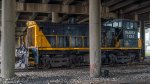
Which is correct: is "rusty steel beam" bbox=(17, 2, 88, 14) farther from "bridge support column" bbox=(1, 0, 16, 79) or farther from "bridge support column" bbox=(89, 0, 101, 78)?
"bridge support column" bbox=(89, 0, 101, 78)

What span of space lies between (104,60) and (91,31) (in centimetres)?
823

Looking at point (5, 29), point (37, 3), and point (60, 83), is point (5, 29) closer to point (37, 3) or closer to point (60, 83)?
point (60, 83)

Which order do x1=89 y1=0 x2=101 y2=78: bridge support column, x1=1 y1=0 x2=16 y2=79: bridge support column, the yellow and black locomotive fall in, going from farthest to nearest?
the yellow and black locomotive → x1=89 y1=0 x2=101 y2=78: bridge support column → x1=1 y1=0 x2=16 y2=79: bridge support column

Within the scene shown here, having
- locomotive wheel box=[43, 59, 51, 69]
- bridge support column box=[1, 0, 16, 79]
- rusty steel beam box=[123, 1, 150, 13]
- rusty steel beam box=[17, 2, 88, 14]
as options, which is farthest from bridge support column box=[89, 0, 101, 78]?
rusty steel beam box=[123, 1, 150, 13]

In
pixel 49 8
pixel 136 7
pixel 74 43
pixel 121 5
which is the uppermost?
pixel 121 5

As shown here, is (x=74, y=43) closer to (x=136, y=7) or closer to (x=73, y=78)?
(x=73, y=78)

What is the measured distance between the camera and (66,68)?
22391 millimetres

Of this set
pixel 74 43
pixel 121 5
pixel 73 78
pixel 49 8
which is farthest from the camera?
pixel 121 5

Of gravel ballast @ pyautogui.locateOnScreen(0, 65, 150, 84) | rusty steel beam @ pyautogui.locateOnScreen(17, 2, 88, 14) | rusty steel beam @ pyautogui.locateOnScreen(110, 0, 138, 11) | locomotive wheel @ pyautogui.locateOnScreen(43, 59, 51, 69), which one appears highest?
rusty steel beam @ pyautogui.locateOnScreen(110, 0, 138, 11)

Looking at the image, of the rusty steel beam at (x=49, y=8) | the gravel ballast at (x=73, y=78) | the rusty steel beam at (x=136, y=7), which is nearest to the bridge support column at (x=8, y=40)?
the gravel ballast at (x=73, y=78)

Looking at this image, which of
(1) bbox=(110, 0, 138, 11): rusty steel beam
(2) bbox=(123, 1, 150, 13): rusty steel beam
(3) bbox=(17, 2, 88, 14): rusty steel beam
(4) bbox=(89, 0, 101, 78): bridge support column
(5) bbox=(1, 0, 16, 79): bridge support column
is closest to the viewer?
(5) bbox=(1, 0, 16, 79): bridge support column

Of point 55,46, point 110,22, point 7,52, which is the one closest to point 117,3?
point 110,22

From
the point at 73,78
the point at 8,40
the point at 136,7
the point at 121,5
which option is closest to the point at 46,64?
the point at 8,40

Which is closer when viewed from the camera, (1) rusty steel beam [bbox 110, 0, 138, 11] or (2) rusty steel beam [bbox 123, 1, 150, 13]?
(1) rusty steel beam [bbox 110, 0, 138, 11]
